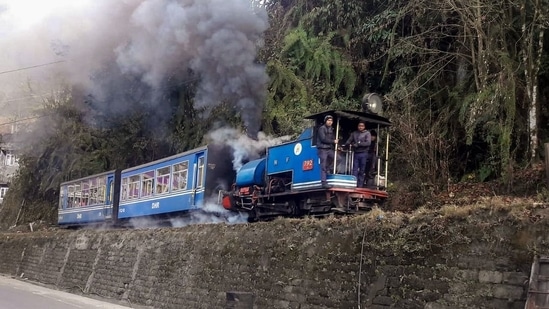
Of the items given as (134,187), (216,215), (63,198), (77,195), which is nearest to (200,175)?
(216,215)

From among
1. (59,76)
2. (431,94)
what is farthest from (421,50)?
(59,76)

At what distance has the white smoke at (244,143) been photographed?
14008mm

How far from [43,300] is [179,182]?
4.73 meters

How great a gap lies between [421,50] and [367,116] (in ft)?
13.0

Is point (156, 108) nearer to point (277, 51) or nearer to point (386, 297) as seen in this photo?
point (277, 51)

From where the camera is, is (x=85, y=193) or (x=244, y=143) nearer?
(x=244, y=143)

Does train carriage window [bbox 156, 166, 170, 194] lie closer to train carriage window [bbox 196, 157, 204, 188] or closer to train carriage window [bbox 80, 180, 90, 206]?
train carriage window [bbox 196, 157, 204, 188]

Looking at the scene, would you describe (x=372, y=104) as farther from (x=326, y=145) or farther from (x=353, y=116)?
(x=326, y=145)

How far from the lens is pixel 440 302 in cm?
616

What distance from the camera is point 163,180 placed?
52.3 feet

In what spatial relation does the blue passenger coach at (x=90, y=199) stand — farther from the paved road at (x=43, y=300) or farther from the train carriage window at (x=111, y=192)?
the paved road at (x=43, y=300)

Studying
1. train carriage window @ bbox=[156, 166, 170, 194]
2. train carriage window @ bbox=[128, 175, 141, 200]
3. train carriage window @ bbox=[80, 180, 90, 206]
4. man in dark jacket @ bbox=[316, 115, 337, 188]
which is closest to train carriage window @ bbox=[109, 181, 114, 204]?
train carriage window @ bbox=[128, 175, 141, 200]

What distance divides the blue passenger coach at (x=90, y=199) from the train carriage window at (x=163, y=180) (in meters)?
4.39

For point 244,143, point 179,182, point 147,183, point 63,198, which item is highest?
point 244,143
